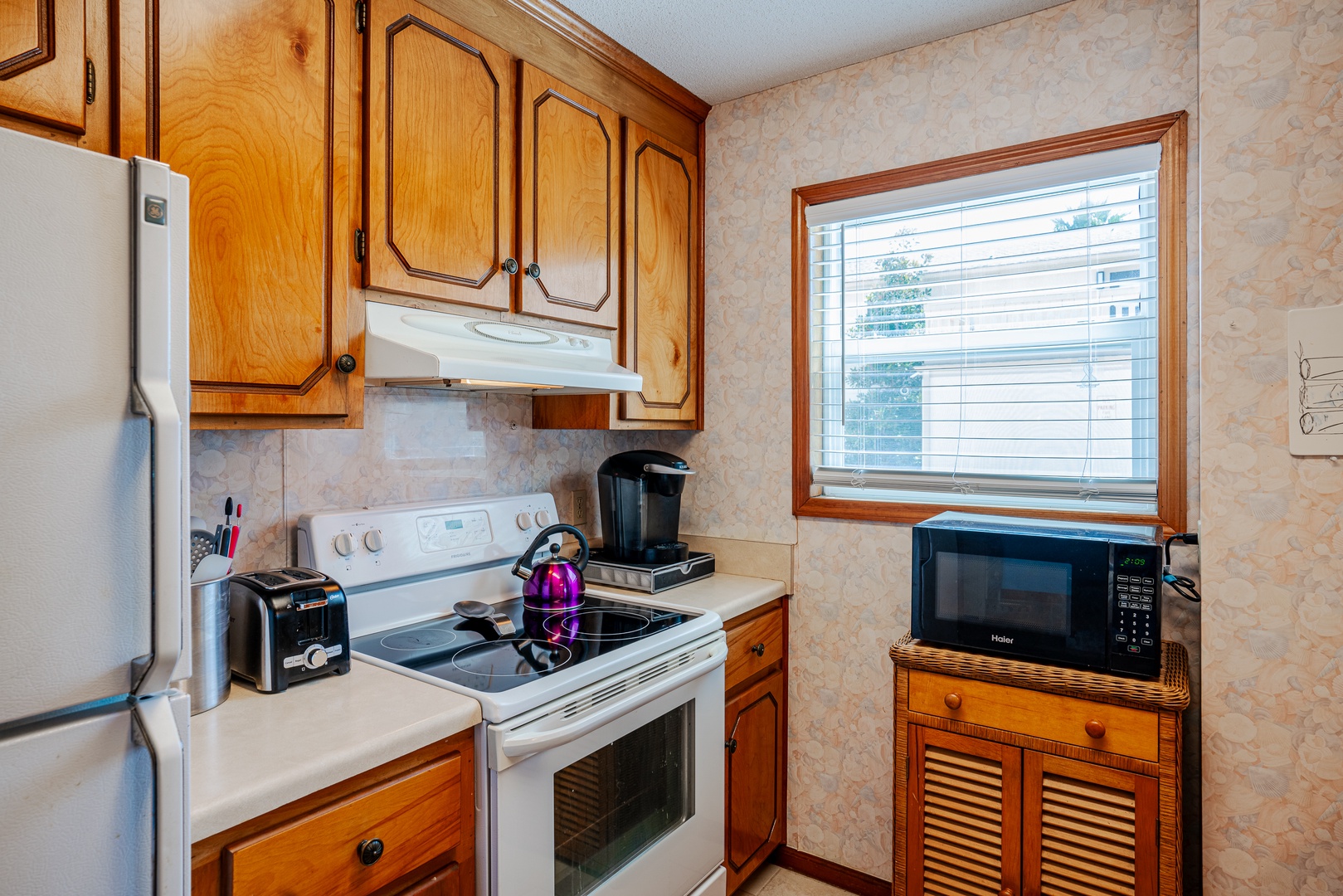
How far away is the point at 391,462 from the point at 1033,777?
1.71 meters

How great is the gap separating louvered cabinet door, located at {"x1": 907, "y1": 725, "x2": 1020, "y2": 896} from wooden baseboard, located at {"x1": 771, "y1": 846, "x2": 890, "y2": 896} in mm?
472

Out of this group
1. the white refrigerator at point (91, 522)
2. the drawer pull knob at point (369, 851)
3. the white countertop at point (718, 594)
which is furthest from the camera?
the white countertop at point (718, 594)

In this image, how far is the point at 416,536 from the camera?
183 cm

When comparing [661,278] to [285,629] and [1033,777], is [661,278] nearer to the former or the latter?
[285,629]

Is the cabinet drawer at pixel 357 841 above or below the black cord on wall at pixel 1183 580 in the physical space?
below

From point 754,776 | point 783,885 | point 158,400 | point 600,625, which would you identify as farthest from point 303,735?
point 783,885

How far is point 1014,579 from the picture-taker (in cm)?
169

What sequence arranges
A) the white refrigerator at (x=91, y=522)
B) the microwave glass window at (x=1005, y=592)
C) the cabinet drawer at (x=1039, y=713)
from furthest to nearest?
the microwave glass window at (x=1005, y=592), the cabinet drawer at (x=1039, y=713), the white refrigerator at (x=91, y=522)

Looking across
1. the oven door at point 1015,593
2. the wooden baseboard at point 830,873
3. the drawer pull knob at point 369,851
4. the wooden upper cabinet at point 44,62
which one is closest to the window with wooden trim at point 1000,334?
the oven door at point 1015,593

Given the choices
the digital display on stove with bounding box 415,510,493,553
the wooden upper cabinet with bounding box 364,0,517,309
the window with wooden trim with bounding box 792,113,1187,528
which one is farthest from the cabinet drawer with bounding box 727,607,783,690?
the wooden upper cabinet with bounding box 364,0,517,309

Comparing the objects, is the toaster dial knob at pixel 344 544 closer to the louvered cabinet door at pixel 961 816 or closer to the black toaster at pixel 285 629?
the black toaster at pixel 285 629

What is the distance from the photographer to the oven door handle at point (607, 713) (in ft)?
4.21

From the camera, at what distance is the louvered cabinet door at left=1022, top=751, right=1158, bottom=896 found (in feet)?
5.02

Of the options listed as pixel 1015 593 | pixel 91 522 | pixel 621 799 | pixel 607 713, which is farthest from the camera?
pixel 1015 593
